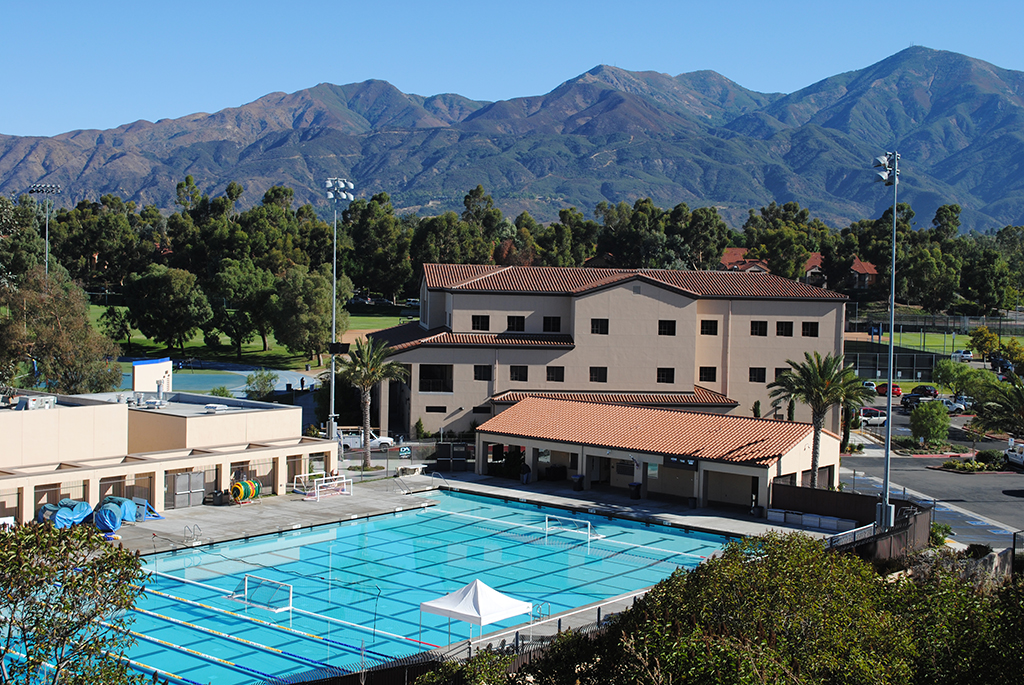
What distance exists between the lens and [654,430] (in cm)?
4203

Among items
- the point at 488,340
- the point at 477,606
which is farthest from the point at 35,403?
the point at 488,340

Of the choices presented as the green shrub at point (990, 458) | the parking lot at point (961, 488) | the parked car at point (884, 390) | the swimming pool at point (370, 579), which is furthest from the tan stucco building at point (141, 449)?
the parked car at point (884, 390)

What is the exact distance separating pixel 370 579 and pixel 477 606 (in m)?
8.30

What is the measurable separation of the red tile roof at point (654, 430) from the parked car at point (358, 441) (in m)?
8.16

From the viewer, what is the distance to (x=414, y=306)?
126 meters

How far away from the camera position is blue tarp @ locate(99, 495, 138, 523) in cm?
3303

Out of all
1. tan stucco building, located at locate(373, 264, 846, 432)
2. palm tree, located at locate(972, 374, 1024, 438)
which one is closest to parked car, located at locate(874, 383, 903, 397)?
tan stucco building, located at locate(373, 264, 846, 432)

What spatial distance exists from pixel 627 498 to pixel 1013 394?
24.2 metres

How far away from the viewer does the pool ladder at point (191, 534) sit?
103ft

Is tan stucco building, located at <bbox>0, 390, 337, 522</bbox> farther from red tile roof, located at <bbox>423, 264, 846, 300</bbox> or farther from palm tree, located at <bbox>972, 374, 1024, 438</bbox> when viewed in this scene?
palm tree, located at <bbox>972, 374, 1024, 438</bbox>

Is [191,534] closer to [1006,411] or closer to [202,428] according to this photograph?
[202,428]

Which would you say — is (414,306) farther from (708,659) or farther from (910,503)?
(708,659)

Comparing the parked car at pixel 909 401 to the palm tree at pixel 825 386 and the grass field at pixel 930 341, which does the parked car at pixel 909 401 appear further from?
the palm tree at pixel 825 386

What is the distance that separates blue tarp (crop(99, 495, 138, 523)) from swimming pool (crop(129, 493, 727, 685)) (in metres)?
3.81
